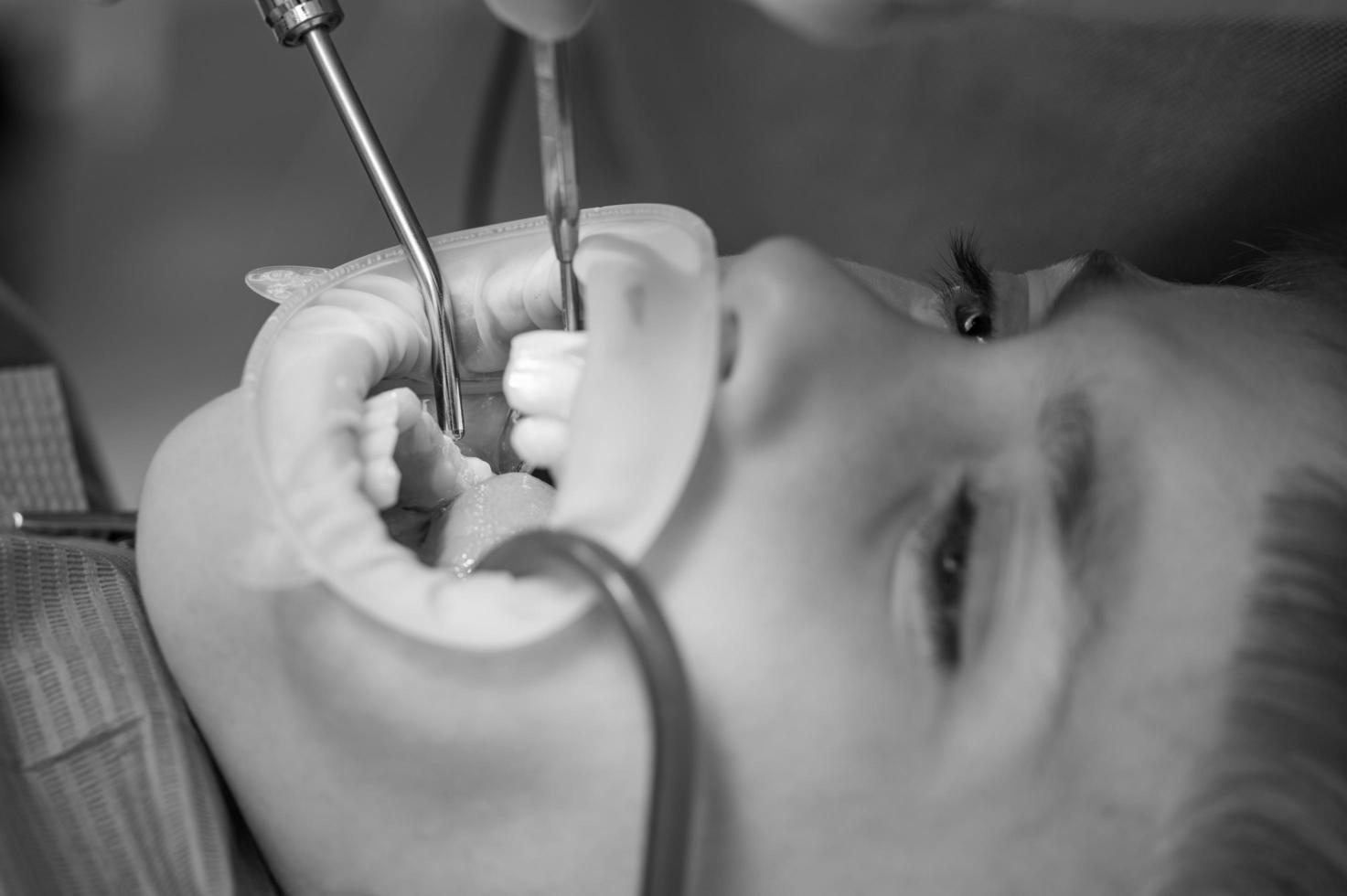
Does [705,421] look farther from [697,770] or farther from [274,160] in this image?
[274,160]

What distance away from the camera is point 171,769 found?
0.47m

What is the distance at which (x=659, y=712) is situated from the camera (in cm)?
38

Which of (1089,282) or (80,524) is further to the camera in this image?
(80,524)

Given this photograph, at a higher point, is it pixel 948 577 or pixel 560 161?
pixel 560 161

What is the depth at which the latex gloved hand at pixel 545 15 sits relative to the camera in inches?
14.9

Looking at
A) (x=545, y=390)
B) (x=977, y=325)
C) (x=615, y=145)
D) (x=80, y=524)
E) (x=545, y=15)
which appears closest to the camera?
(x=545, y=15)

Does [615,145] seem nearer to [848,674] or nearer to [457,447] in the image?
[457,447]

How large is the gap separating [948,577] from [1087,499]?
67mm

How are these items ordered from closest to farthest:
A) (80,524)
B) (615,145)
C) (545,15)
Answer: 1. (545,15)
2. (80,524)
3. (615,145)

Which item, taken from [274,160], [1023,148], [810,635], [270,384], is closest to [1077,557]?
[810,635]

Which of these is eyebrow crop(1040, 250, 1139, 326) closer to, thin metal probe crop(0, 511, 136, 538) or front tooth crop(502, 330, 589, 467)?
front tooth crop(502, 330, 589, 467)

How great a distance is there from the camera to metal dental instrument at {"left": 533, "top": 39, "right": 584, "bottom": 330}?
43 cm

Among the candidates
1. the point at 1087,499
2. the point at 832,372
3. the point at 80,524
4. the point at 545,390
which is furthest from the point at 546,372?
the point at 80,524

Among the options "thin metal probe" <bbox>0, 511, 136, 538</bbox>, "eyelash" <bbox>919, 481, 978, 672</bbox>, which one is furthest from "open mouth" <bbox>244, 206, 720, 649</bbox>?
"thin metal probe" <bbox>0, 511, 136, 538</bbox>
